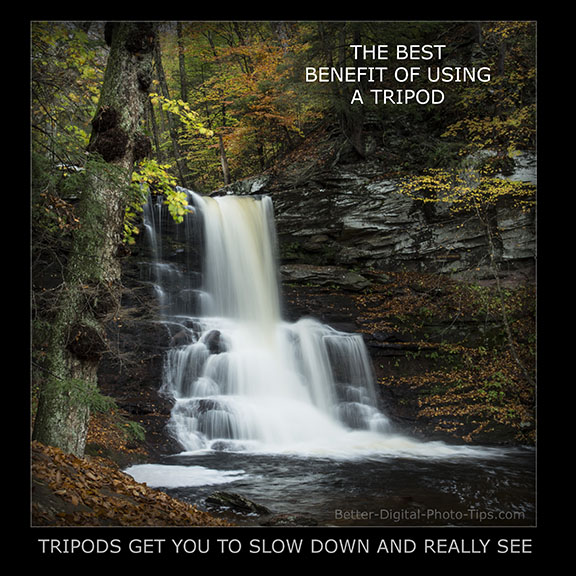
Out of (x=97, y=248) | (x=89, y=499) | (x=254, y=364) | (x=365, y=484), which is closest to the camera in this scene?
(x=89, y=499)

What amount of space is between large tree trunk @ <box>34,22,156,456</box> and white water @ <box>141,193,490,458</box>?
3848 mm

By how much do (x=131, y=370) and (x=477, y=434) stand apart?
719 centimetres

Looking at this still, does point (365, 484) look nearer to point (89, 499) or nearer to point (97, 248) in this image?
point (89, 499)

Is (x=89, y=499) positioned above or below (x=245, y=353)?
below

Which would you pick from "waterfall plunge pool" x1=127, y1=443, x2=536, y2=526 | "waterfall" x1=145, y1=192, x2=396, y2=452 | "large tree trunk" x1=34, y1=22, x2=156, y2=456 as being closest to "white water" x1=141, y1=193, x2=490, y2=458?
"waterfall" x1=145, y1=192, x2=396, y2=452

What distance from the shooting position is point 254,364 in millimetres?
10312

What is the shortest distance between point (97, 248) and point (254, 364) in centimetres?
603

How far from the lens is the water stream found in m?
6.24

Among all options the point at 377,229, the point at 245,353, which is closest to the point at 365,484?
the point at 245,353

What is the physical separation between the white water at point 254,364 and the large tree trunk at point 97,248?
3848 millimetres

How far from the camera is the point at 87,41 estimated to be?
5215mm

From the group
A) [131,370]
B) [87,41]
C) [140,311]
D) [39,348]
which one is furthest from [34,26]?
[140,311]

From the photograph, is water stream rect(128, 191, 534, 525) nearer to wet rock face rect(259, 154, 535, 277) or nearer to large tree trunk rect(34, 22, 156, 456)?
wet rock face rect(259, 154, 535, 277)

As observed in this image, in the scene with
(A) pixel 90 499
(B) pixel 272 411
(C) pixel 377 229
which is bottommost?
(B) pixel 272 411
